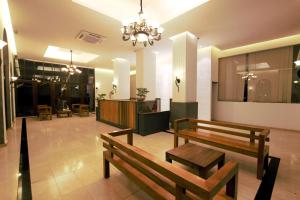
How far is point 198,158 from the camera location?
211 centimetres

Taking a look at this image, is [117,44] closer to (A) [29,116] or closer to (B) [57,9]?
(B) [57,9]

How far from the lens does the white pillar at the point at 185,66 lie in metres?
4.76

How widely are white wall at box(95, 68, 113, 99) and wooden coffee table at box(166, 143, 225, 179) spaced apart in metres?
9.94

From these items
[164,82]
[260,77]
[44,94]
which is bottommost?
[44,94]

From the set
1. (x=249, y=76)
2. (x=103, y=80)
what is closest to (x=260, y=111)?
(x=249, y=76)

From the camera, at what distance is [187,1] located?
11.7 ft

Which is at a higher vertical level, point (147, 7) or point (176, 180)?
point (147, 7)

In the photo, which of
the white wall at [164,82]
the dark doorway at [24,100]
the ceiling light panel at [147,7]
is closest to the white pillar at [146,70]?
the ceiling light panel at [147,7]

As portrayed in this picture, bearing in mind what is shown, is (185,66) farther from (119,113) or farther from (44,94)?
(44,94)

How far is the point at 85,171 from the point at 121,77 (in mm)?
6304

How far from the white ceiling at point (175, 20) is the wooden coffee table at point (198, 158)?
3178 millimetres

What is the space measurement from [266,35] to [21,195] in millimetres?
7200

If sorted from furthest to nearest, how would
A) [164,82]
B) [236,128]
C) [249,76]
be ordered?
[164,82], [249,76], [236,128]

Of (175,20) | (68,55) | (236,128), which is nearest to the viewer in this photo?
(236,128)
